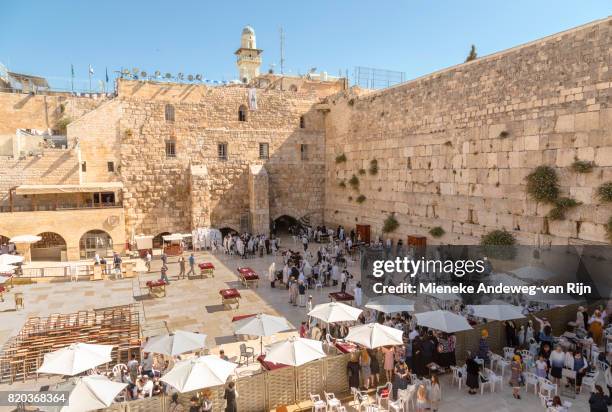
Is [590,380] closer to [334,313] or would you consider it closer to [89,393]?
[334,313]

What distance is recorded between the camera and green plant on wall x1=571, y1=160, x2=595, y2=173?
1184 cm

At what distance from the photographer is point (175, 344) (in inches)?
327

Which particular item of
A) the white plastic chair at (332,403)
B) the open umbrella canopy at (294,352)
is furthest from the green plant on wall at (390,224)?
the white plastic chair at (332,403)

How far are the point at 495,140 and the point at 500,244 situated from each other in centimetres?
359

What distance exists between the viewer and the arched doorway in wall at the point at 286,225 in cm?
2686

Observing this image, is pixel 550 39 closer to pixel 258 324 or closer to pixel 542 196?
pixel 542 196

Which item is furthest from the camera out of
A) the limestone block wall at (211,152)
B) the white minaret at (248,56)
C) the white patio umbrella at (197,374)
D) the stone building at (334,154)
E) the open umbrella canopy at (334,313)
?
the white minaret at (248,56)

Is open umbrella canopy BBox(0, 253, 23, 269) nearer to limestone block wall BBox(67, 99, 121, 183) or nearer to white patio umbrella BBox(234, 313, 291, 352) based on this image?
limestone block wall BBox(67, 99, 121, 183)

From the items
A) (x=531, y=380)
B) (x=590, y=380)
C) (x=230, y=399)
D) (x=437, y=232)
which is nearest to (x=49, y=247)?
(x=230, y=399)

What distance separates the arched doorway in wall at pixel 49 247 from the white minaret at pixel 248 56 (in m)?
33.4

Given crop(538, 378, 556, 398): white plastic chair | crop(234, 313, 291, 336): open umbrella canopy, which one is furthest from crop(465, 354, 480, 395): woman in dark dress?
crop(234, 313, 291, 336): open umbrella canopy

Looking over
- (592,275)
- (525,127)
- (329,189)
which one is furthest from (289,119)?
(592,275)

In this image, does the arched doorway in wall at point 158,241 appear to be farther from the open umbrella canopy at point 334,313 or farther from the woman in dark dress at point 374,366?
the woman in dark dress at point 374,366

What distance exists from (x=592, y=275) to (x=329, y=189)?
15.7 meters
